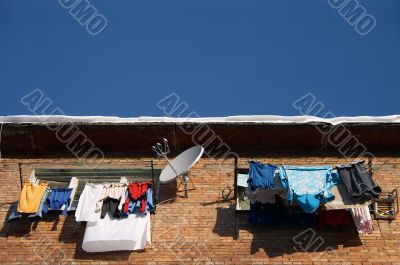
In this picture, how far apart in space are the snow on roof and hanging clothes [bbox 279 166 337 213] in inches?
117

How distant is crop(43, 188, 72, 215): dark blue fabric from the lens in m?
13.6

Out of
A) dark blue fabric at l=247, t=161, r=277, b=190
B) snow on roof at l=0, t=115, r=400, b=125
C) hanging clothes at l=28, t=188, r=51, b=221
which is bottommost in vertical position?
hanging clothes at l=28, t=188, r=51, b=221

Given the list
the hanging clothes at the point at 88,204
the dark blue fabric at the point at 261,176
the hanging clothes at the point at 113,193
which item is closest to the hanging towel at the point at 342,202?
the dark blue fabric at the point at 261,176

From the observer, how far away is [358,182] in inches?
500

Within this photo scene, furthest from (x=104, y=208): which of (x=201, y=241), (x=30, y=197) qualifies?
(x=201, y=241)

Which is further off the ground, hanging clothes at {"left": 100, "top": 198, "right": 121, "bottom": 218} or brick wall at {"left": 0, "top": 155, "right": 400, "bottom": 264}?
hanging clothes at {"left": 100, "top": 198, "right": 121, "bottom": 218}

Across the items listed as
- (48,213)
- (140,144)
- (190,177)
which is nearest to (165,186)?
(190,177)

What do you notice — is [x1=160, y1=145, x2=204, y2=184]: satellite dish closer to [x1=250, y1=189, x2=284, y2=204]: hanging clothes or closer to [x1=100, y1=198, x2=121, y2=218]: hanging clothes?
[x1=100, y1=198, x2=121, y2=218]: hanging clothes

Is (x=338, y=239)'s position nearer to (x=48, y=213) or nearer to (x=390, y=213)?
(x=390, y=213)

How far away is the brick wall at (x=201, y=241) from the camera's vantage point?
492 inches

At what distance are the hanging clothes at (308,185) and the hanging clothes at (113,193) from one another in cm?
347

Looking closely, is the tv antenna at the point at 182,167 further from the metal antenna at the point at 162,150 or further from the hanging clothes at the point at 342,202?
the hanging clothes at the point at 342,202

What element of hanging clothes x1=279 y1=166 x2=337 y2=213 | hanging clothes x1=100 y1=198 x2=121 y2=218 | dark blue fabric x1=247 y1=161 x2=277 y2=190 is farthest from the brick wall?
dark blue fabric x1=247 y1=161 x2=277 y2=190

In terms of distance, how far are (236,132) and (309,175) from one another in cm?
335
